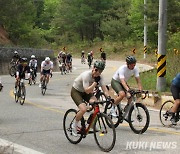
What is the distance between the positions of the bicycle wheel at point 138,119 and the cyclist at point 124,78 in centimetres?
40

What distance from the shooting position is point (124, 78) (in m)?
10.2

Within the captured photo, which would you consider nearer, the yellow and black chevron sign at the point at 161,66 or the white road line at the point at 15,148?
the white road line at the point at 15,148

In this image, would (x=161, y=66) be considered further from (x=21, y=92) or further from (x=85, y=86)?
(x=85, y=86)

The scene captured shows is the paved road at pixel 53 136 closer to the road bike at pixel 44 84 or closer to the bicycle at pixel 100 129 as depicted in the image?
the bicycle at pixel 100 129

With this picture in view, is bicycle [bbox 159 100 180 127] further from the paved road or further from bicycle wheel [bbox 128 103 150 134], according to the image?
bicycle wheel [bbox 128 103 150 134]

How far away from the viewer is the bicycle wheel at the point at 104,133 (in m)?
7.64

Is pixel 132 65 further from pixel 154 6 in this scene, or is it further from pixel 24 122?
pixel 154 6

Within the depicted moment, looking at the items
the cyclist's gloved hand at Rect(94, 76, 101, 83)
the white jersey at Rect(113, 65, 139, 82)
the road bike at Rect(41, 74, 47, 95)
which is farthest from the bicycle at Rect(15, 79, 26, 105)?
the cyclist's gloved hand at Rect(94, 76, 101, 83)

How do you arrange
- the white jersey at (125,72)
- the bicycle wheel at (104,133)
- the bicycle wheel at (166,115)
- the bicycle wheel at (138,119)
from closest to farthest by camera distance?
the bicycle wheel at (104,133)
the bicycle wheel at (138,119)
the white jersey at (125,72)
the bicycle wheel at (166,115)

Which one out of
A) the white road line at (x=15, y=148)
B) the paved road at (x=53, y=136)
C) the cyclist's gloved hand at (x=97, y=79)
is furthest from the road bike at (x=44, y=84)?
the cyclist's gloved hand at (x=97, y=79)

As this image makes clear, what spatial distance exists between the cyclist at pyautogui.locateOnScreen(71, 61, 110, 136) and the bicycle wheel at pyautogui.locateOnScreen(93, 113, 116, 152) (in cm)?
44

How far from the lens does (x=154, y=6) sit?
40.2 m

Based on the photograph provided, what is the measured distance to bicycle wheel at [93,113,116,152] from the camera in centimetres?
764

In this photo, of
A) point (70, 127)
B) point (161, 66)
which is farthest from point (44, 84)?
point (70, 127)
